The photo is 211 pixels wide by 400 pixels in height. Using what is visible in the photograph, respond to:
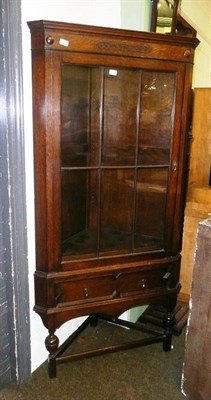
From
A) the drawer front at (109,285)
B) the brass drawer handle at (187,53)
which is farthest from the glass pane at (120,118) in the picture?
the drawer front at (109,285)

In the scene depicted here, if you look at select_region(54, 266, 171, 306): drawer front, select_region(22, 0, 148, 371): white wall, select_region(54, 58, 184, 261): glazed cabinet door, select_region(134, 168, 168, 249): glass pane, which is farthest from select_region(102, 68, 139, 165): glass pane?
select_region(54, 266, 171, 306): drawer front

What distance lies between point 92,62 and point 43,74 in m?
0.22

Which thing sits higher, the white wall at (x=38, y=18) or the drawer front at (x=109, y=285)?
the white wall at (x=38, y=18)

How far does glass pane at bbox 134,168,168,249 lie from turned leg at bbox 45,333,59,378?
0.62 metres

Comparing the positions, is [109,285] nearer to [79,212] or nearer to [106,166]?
[79,212]

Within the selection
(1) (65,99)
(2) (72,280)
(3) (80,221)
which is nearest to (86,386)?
(2) (72,280)

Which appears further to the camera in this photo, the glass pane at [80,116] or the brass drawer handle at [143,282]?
the brass drawer handle at [143,282]

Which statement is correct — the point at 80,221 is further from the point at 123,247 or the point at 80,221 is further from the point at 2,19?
the point at 2,19

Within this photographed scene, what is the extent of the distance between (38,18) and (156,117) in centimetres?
71

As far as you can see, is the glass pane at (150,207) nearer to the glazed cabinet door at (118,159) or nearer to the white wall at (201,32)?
the glazed cabinet door at (118,159)

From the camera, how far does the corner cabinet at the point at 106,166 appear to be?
137 centimetres

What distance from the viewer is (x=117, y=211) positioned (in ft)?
5.78

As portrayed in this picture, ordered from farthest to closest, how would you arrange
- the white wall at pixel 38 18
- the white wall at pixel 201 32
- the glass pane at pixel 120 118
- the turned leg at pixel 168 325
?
1. the white wall at pixel 201 32
2. the turned leg at pixel 168 325
3. the glass pane at pixel 120 118
4. the white wall at pixel 38 18

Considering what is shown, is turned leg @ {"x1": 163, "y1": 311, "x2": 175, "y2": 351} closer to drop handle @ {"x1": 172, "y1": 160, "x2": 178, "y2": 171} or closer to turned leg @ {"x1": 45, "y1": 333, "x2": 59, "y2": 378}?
turned leg @ {"x1": 45, "y1": 333, "x2": 59, "y2": 378}
